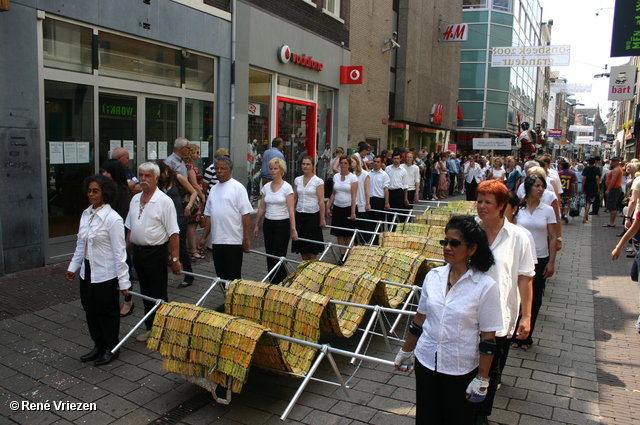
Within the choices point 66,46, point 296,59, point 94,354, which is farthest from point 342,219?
point 296,59

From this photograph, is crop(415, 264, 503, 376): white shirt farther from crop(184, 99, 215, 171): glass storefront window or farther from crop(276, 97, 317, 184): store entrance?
crop(276, 97, 317, 184): store entrance

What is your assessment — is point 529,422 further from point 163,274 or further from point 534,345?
point 163,274

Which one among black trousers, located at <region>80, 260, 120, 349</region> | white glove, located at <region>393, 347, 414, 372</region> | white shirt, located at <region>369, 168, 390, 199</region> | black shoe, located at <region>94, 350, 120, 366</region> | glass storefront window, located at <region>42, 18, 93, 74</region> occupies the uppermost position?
glass storefront window, located at <region>42, 18, 93, 74</region>

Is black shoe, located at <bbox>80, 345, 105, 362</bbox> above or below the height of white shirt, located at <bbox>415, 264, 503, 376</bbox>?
below

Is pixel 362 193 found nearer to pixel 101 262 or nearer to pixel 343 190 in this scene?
pixel 343 190

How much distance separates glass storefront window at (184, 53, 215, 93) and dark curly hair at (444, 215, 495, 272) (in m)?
9.82

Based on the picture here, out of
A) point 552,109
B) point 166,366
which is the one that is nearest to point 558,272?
point 166,366

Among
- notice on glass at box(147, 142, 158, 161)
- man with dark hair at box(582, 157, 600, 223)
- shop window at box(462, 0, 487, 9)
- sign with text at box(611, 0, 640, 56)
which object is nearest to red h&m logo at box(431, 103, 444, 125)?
man with dark hair at box(582, 157, 600, 223)

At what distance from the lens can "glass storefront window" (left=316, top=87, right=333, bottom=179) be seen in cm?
1783

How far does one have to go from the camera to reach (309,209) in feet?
25.8

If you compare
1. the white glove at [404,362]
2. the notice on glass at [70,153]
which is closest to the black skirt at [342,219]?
the notice on glass at [70,153]

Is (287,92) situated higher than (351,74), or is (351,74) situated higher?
(351,74)

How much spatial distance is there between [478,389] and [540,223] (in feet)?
10.1

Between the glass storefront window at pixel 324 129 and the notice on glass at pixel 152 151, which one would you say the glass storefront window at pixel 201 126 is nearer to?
the notice on glass at pixel 152 151
